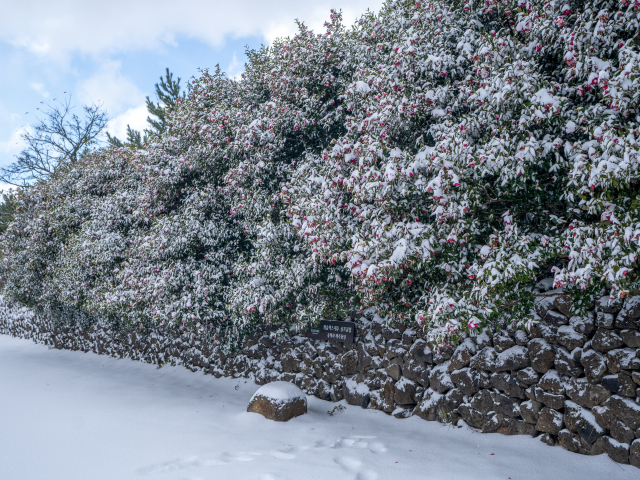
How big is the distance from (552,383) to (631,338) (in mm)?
1031

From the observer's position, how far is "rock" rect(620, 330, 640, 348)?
163 inches

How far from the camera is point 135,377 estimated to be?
10.3 m

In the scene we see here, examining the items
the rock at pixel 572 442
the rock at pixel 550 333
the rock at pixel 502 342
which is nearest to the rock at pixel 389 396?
the rock at pixel 502 342

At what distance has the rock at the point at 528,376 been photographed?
16.0 feet

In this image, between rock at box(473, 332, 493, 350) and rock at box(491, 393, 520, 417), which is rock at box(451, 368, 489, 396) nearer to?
rock at box(491, 393, 520, 417)

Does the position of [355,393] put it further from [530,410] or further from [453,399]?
[530,410]

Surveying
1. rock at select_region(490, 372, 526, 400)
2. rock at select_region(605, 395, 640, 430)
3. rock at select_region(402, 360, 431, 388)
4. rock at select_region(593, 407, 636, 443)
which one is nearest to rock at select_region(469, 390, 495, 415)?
rock at select_region(490, 372, 526, 400)

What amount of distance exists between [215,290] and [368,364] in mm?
3401

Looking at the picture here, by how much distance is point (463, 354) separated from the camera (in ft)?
18.3

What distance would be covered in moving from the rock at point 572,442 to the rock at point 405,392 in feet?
6.82

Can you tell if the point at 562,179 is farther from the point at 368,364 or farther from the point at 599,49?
the point at 368,364

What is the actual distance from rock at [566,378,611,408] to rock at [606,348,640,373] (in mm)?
275

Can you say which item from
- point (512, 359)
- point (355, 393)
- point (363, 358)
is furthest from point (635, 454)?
point (355, 393)

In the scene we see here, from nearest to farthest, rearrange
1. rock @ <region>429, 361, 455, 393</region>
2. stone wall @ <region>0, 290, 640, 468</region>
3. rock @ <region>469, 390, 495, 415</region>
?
stone wall @ <region>0, 290, 640, 468</region> < rock @ <region>469, 390, 495, 415</region> < rock @ <region>429, 361, 455, 393</region>
